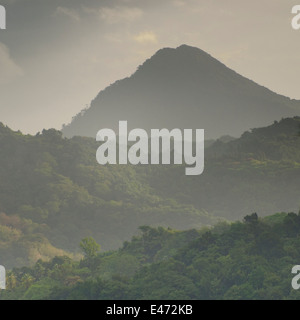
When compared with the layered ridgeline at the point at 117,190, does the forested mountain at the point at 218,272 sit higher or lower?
lower

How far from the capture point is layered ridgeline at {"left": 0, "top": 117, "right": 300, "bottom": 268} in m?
140

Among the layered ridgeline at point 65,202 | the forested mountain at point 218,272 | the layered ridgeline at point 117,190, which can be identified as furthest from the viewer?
the layered ridgeline at point 117,190

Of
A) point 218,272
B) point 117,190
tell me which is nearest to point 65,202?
point 117,190

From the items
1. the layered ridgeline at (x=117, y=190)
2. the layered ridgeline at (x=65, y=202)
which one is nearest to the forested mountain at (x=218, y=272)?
the layered ridgeline at (x=65, y=202)

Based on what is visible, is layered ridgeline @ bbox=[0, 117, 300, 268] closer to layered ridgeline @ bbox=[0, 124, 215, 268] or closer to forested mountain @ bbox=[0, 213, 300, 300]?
layered ridgeline @ bbox=[0, 124, 215, 268]

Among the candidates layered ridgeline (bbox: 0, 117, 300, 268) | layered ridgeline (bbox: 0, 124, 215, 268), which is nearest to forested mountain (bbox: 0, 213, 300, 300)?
layered ridgeline (bbox: 0, 124, 215, 268)

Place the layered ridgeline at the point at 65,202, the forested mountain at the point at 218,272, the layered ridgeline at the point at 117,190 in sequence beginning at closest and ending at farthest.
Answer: the forested mountain at the point at 218,272 → the layered ridgeline at the point at 65,202 → the layered ridgeline at the point at 117,190

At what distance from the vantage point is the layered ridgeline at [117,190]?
140 metres

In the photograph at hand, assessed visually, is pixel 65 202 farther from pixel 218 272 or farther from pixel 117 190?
pixel 218 272

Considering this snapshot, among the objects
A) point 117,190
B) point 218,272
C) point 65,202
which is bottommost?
point 218,272

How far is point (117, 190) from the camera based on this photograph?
161 m

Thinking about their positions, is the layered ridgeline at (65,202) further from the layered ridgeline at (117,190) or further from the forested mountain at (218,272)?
the forested mountain at (218,272)

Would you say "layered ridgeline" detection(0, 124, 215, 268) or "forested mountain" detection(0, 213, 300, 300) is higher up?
"layered ridgeline" detection(0, 124, 215, 268)

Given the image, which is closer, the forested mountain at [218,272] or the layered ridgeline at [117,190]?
the forested mountain at [218,272]
